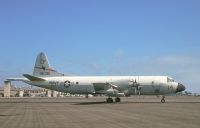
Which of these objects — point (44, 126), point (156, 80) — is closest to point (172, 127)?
point (44, 126)

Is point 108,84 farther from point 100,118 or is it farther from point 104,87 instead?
point 100,118

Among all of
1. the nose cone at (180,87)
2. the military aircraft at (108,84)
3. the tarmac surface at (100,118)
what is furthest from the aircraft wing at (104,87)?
the tarmac surface at (100,118)

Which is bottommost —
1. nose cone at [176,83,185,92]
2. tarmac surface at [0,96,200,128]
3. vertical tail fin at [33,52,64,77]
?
tarmac surface at [0,96,200,128]

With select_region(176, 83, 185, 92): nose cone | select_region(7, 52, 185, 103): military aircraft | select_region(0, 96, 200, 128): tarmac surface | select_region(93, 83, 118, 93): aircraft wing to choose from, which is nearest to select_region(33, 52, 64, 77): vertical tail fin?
select_region(7, 52, 185, 103): military aircraft

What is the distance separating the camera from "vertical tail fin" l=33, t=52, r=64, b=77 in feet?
200

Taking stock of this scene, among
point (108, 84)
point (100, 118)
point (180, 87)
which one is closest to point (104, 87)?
point (108, 84)

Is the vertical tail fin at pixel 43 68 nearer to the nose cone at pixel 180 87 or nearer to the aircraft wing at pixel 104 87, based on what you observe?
the aircraft wing at pixel 104 87

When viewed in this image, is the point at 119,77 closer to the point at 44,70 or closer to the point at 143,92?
the point at 143,92

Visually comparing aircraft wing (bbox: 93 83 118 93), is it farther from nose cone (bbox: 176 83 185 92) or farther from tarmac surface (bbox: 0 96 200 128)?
tarmac surface (bbox: 0 96 200 128)

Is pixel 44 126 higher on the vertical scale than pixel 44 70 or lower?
lower

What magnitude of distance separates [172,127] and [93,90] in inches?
1566

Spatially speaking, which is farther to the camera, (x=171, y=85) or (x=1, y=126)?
(x=171, y=85)

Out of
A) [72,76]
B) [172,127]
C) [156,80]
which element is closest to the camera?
[172,127]

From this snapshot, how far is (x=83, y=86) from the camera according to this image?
58.0 metres
